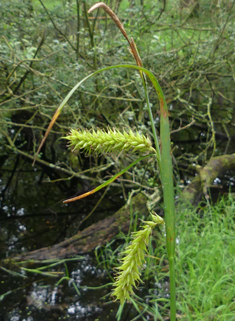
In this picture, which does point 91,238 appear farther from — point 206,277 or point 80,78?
point 80,78

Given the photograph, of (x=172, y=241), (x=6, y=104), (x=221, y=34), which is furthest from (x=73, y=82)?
(x=172, y=241)

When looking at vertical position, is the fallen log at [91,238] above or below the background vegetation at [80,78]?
below

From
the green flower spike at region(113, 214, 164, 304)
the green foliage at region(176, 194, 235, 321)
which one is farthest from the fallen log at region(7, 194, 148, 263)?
the green flower spike at region(113, 214, 164, 304)

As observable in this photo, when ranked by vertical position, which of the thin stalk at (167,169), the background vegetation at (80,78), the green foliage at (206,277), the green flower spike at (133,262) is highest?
the background vegetation at (80,78)

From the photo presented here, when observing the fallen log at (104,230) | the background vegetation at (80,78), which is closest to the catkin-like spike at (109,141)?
the background vegetation at (80,78)

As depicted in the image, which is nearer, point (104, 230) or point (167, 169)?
point (167, 169)

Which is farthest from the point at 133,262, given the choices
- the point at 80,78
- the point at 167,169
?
the point at 80,78

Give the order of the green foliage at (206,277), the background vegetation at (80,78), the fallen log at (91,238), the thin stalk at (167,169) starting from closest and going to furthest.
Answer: the thin stalk at (167,169) → the green foliage at (206,277) → the fallen log at (91,238) → the background vegetation at (80,78)

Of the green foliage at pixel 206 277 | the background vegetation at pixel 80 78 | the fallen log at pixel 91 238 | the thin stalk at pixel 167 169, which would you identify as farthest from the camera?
the background vegetation at pixel 80 78

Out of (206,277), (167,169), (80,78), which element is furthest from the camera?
(80,78)

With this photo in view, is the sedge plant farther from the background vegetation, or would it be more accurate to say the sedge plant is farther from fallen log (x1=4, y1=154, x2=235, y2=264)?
fallen log (x1=4, y1=154, x2=235, y2=264)

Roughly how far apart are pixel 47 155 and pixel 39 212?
1.63 m

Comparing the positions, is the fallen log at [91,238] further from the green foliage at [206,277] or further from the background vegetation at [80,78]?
the green foliage at [206,277]

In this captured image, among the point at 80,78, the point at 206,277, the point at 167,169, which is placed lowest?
the point at 206,277
